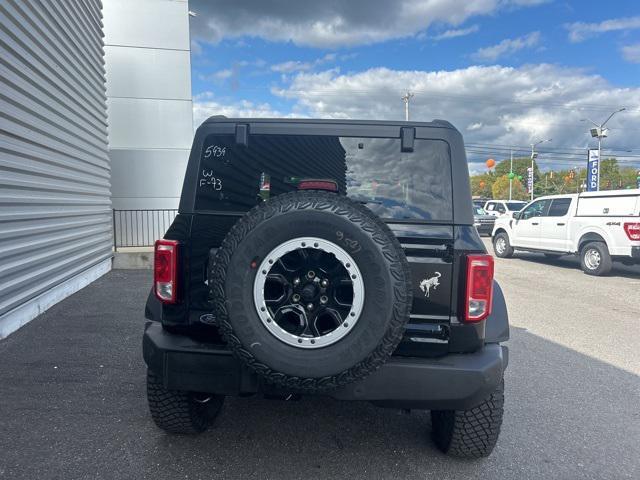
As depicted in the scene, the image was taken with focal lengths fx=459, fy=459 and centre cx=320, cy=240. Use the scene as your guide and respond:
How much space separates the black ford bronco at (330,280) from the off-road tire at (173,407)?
11 millimetres

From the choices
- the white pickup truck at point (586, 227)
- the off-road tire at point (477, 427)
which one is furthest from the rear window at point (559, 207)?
the off-road tire at point (477, 427)

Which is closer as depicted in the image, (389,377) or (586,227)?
(389,377)

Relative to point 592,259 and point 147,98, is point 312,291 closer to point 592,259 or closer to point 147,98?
point 592,259

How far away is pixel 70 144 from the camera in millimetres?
7684

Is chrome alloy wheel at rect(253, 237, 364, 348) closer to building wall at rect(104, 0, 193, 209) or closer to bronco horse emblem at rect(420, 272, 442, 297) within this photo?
bronco horse emblem at rect(420, 272, 442, 297)

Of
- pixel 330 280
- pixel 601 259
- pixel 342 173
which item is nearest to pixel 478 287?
pixel 330 280

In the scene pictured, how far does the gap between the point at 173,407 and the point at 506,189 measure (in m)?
109

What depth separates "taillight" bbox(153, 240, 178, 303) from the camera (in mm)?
2557

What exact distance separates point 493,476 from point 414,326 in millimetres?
1057

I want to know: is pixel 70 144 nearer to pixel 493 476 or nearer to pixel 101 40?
pixel 101 40

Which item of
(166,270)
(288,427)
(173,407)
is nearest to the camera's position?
(166,270)

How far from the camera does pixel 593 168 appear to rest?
2433cm

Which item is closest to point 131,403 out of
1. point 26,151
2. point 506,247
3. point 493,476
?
point 493,476

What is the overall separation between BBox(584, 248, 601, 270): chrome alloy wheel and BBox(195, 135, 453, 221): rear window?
31.9 feet
